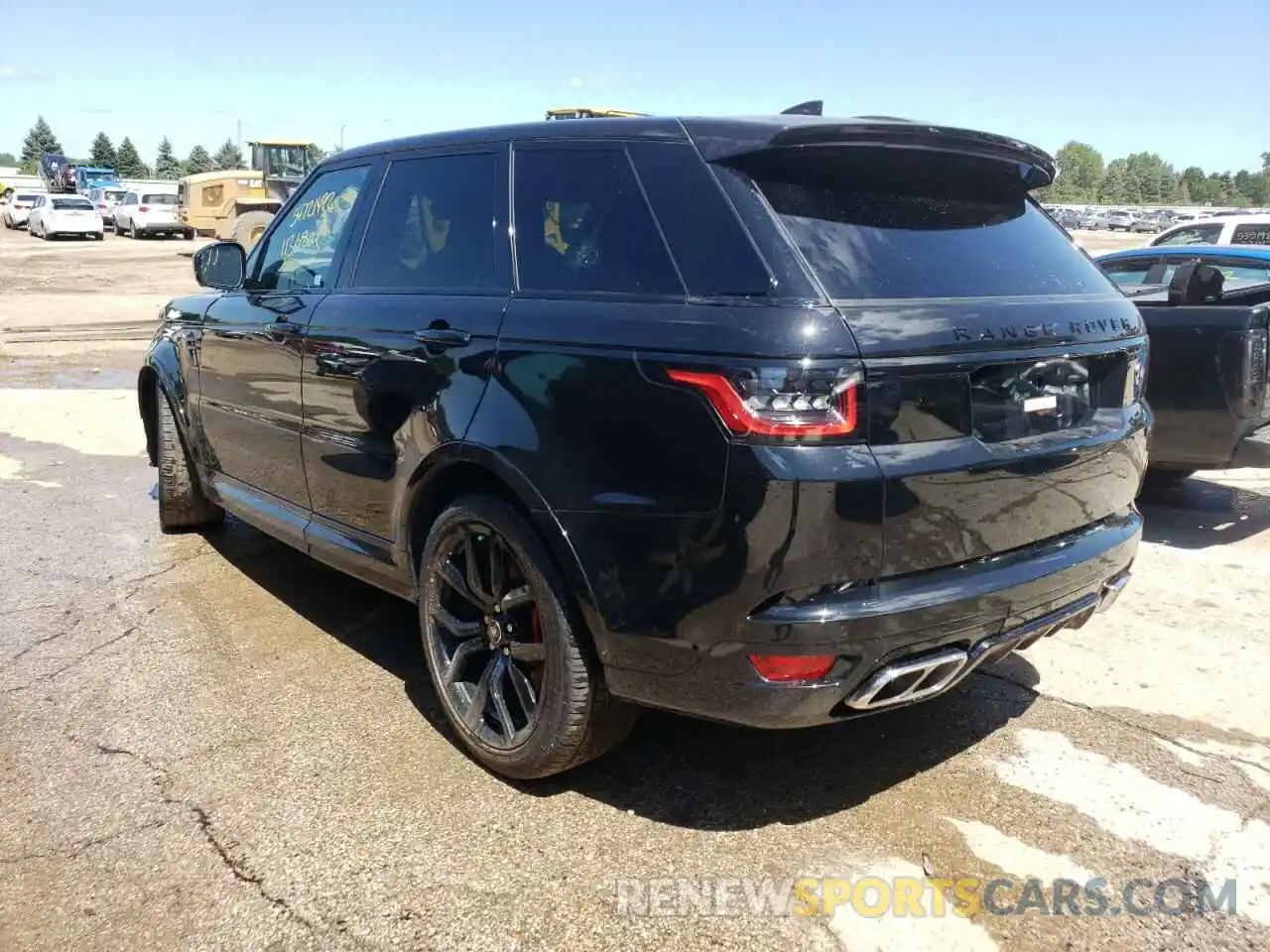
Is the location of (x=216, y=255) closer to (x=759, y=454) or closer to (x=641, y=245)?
(x=641, y=245)

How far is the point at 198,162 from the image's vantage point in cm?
11256

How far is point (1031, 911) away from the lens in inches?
104

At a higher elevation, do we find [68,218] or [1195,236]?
[68,218]

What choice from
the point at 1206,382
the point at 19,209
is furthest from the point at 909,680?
the point at 19,209

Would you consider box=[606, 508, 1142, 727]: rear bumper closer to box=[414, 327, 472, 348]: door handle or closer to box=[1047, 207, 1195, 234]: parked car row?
box=[414, 327, 472, 348]: door handle

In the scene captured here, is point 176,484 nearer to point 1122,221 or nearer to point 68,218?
point 68,218

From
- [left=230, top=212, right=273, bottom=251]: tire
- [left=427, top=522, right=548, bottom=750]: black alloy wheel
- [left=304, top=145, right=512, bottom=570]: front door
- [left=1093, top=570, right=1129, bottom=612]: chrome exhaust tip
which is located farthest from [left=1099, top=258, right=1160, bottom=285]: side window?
[left=230, top=212, right=273, bottom=251]: tire

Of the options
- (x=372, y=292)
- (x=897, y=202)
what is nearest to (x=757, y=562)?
(x=897, y=202)

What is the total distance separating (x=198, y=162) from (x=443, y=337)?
404 ft

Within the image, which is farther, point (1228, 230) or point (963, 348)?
point (1228, 230)

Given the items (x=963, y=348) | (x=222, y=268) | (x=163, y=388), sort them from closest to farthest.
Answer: (x=963, y=348), (x=222, y=268), (x=163, y=388)

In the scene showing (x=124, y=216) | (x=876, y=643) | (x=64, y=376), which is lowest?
(x=64, y=376)

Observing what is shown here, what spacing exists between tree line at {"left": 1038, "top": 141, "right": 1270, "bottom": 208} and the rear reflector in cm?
13680

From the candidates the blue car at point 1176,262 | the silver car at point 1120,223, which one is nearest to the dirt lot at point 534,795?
the blue car at point 1176,262
